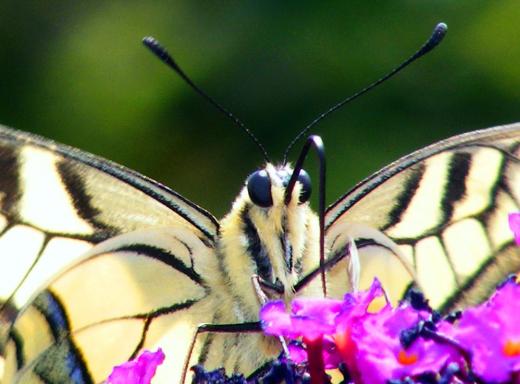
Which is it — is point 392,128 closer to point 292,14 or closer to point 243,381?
point 292,14

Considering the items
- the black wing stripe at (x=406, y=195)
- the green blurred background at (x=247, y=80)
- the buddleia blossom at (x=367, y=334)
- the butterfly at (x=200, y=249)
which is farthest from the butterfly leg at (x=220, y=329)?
the green blurred background at (x=247, y=80)

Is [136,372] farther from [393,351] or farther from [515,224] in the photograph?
[515,224]

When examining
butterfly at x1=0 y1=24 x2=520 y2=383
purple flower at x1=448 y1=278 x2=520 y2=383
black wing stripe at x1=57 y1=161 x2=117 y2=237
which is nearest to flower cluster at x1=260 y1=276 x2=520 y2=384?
purple flower at x1=448 y1=278 x2=520 y2=383

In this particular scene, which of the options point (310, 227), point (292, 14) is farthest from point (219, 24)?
point (310, 227)

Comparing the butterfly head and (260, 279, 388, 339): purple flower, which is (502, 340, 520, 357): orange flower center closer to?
(260, 279, 388, 339): purple flower

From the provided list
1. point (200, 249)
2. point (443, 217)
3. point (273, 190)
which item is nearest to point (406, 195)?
point (443, 217)
